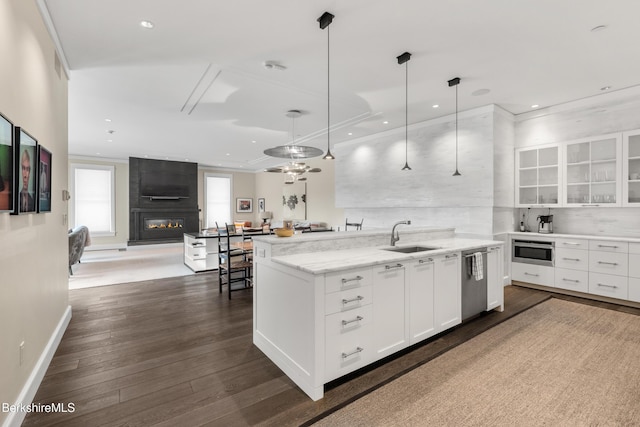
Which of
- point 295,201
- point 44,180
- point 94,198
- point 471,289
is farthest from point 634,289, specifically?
point 94,198

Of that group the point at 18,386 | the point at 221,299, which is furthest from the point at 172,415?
the point at 221,299

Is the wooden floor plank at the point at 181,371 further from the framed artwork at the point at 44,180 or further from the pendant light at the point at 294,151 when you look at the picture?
the pendant light at the point at 294,151

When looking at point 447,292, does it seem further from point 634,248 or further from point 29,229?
point 29,229

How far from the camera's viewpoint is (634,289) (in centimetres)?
386

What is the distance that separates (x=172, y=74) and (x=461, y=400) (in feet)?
14.6

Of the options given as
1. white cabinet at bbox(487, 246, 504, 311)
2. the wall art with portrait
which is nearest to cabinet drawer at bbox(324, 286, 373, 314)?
white cabinet at bbox(487, 246, 504, 311)

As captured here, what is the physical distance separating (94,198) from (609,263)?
12.5 m

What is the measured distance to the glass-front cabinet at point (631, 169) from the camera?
4.01 m

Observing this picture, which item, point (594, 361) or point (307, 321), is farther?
point (594, 361)

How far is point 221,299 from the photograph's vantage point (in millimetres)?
4332

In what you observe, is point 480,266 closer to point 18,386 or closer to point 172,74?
point 18,386

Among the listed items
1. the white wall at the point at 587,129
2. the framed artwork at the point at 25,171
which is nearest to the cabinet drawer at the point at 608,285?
the white wall at the point at 587,129

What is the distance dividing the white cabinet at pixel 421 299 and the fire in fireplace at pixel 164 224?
31.6 ft

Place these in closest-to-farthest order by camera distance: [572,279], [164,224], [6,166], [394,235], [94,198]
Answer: [6,166] → [394,235] → [572,279] → [94,198] → [164,224]
